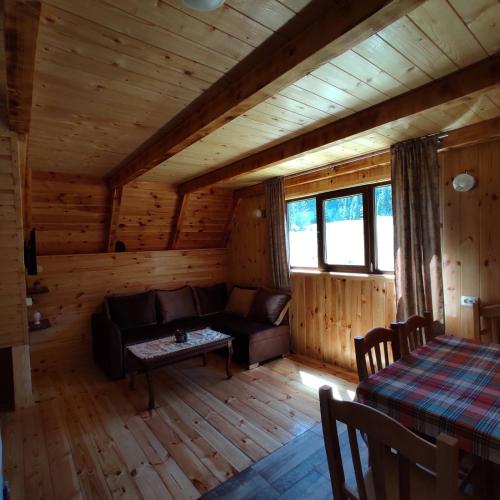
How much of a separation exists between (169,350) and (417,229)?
2.37m

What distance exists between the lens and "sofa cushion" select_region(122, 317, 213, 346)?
3352 mm

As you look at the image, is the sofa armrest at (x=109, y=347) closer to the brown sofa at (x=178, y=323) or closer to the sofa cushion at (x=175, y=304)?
the brown sofa at (x=178, y=323)

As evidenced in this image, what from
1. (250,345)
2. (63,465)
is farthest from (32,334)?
(250,345)

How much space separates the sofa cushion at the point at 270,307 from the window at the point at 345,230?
51cm

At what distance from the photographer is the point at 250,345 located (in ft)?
11.3

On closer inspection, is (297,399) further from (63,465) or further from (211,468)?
(63,465)

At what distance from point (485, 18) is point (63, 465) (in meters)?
3.21

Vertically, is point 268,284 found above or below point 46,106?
below

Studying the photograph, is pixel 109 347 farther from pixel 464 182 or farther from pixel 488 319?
pixel 464 182

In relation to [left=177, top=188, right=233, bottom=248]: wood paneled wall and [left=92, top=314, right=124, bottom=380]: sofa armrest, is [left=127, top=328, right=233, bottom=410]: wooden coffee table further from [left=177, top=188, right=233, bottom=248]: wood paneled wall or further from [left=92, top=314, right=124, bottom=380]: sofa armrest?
[left=177, top=188, right=233, bottom=248]: wood paneled wall

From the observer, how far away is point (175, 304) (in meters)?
4.18

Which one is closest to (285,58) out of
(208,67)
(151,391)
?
(208,67)

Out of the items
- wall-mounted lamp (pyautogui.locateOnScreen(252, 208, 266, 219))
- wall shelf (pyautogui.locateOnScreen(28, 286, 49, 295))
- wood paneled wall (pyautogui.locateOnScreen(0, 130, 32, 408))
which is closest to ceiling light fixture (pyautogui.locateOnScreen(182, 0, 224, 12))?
wood paneled wall (pyautogui.locateOnScreen(0, 130, 32, 408))

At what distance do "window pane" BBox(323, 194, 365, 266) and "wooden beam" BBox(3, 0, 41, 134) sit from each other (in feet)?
9.34
